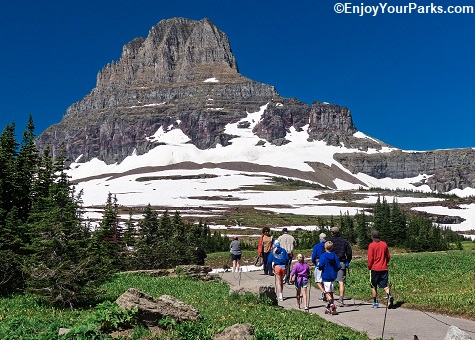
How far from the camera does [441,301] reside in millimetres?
16281

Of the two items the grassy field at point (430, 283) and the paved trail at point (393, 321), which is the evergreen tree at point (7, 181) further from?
the grassy field at point (430, 283)

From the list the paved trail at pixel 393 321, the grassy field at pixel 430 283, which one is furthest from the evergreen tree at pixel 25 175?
the grassy field at pixel 430 283

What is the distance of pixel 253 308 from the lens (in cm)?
1495

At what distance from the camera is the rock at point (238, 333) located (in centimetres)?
979

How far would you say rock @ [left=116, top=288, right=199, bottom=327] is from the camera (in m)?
11.5

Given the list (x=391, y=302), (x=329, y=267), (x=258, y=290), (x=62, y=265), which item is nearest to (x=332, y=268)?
(x=329, y=267)

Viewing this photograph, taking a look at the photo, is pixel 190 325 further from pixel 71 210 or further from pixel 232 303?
pixel 71 210

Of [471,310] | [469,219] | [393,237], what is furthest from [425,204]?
[471,310]

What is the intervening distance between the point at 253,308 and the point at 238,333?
518cm

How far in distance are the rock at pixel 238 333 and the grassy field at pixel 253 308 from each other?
0.67 ft

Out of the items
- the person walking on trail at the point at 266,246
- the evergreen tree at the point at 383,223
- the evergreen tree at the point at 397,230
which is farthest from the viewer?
the evergreen tree at the point at 383,223

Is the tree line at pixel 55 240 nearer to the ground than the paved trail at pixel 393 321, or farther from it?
farther from it

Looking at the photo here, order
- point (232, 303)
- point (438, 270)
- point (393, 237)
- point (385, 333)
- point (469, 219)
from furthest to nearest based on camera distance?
point (469, 219)
point (393, 237)
point (438, 270)
point (232, 303)
point (385, 333)

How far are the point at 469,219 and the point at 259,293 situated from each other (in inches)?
5735
